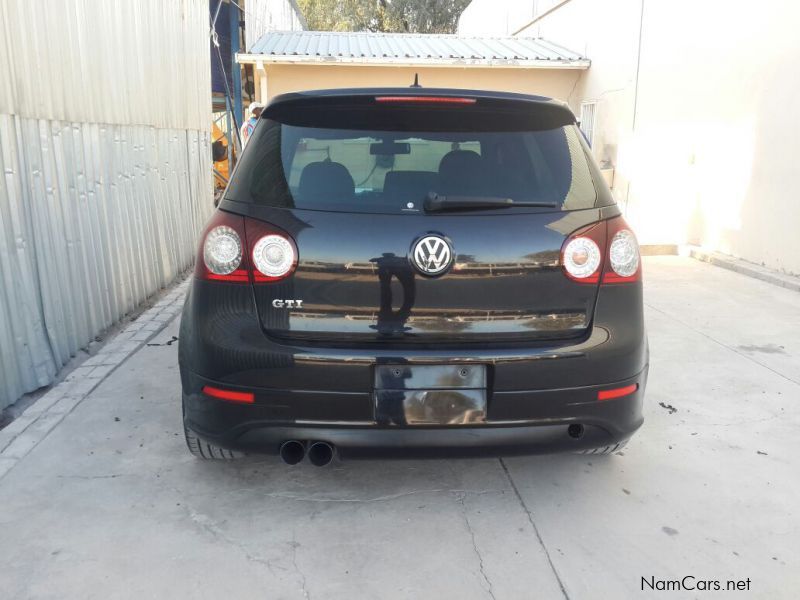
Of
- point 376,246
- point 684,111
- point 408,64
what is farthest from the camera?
point 408,64

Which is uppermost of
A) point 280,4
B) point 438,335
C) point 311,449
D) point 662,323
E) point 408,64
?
point 280,4

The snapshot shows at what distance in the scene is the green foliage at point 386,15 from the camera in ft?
121

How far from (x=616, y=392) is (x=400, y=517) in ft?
3.41

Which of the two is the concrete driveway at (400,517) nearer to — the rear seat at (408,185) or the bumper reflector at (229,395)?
the bumper reflector at (229,395)

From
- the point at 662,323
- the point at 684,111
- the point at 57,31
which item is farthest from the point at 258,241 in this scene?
the point at 684,111

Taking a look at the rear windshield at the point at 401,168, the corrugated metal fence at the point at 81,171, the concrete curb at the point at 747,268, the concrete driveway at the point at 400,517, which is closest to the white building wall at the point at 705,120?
the concrete curb at the point at 747,268

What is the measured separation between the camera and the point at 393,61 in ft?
44.1

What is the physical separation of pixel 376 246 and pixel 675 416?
2.42 metres

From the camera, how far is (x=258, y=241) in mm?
2557

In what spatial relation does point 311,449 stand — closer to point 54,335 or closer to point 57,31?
point 54,335

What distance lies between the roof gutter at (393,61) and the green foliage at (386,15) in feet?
82.6

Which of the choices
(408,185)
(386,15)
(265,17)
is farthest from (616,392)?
(386,15)

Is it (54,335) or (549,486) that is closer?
(549,486)

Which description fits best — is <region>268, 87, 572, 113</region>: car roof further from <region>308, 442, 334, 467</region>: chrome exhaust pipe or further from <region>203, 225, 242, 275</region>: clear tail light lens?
<region>308, 442, 334, 467</region>: chrome exhaust pipe
